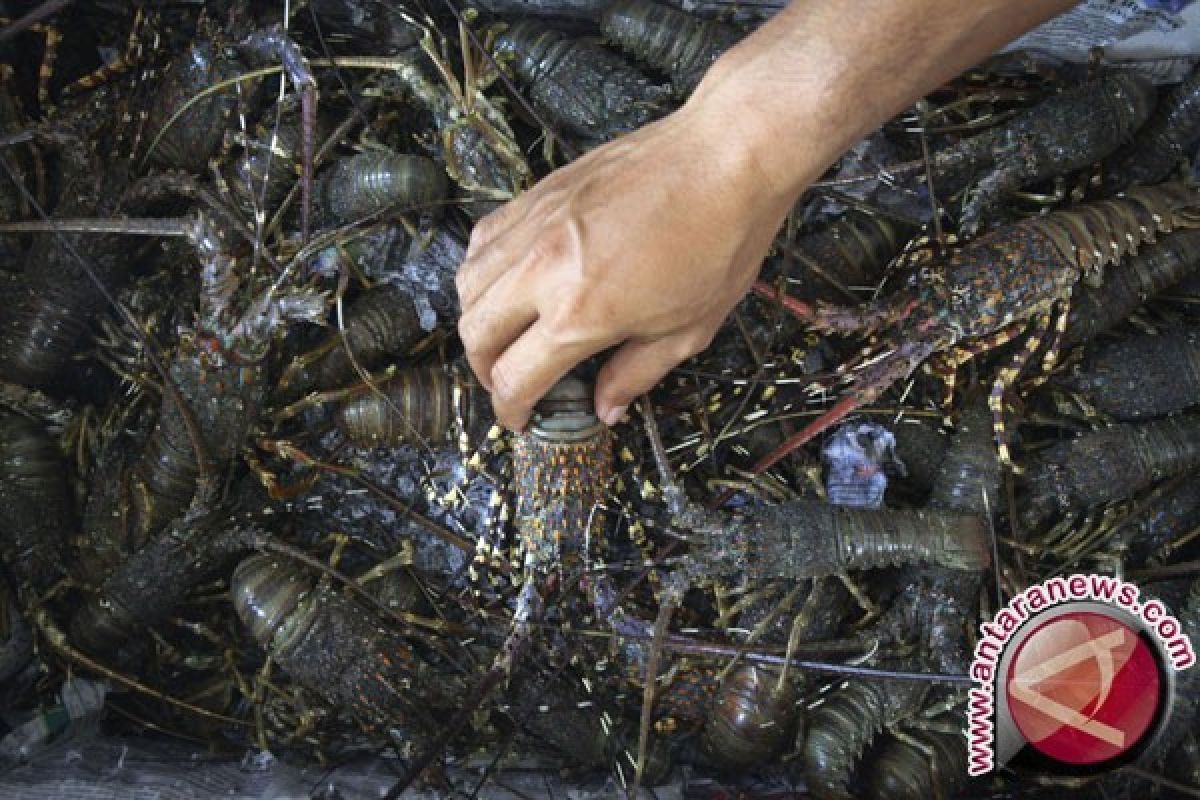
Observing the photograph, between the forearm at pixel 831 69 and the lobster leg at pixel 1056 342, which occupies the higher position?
the forearm at pixel 831 69

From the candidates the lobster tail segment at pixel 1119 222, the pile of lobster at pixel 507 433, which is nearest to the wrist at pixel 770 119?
the pile of lobster at pixel 507 433

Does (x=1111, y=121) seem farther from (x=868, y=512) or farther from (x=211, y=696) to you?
(x=211, y=696)

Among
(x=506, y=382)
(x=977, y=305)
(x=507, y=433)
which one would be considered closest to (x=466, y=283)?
(x=506, y=382)

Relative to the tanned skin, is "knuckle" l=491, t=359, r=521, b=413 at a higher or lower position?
lower

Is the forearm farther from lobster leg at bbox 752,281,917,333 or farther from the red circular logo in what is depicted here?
the red circular logo

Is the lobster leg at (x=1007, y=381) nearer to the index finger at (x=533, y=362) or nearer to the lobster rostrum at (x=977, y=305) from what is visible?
the lobster rostrum at (x=977, y=305)

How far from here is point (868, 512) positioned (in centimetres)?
297

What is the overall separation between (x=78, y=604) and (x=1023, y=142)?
363 cm

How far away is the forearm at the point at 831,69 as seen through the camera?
4.70 feet

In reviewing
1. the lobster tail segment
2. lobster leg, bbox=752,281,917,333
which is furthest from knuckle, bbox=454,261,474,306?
the lobster tail segment

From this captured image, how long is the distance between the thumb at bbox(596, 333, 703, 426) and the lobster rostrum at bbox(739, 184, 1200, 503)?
1014 mm

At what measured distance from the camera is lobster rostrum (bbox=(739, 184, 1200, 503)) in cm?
290

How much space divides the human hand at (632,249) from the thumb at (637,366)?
2 cm

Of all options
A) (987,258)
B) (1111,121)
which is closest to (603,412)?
(987,258)
